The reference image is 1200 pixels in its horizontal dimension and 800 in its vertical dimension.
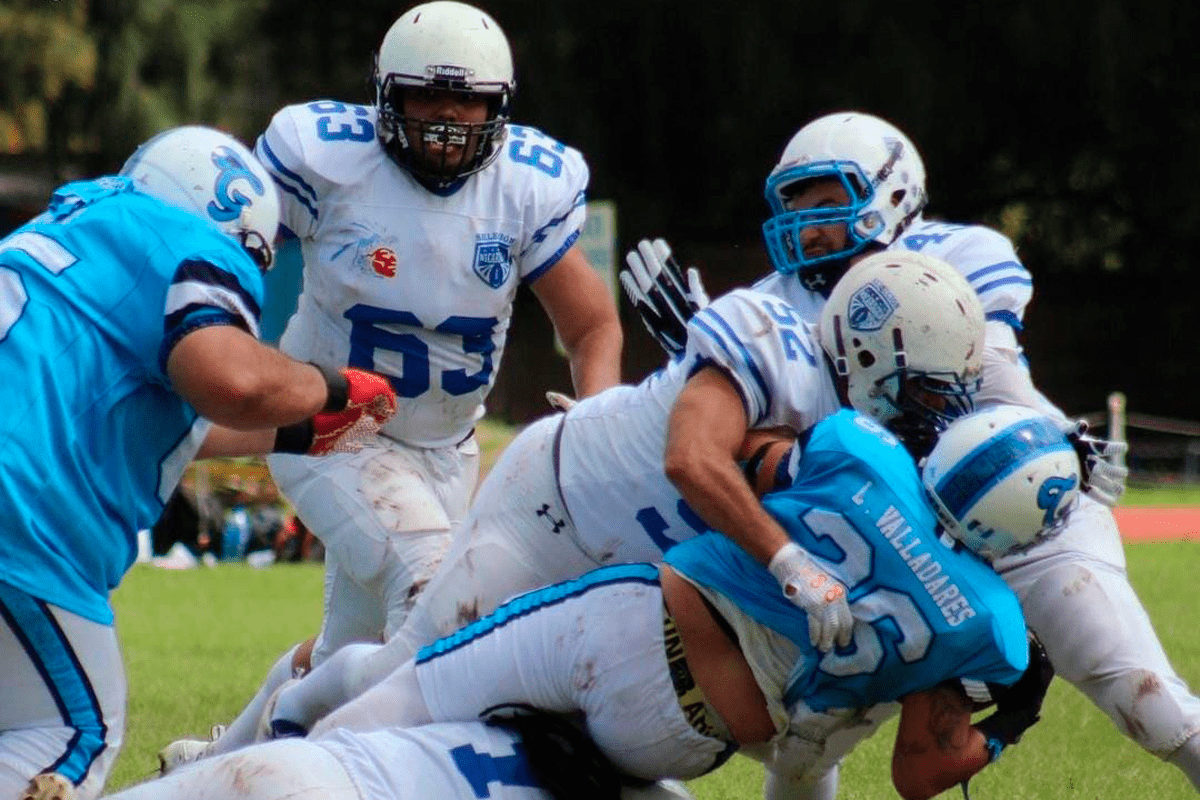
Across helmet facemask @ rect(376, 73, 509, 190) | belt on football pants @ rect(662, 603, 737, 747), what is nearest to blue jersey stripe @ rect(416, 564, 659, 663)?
belt on football pants @ rect(662, 603, 737, 747)

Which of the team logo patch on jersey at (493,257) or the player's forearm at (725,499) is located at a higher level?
the player's forearm at (725,499)

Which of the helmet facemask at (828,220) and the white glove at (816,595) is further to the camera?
the helmet facemask at (828,220)

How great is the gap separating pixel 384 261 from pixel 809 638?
2.09 metres

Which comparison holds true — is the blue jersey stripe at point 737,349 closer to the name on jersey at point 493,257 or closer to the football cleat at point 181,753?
the name on jersey at point 493,257

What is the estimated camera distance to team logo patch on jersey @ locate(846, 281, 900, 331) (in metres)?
4.00

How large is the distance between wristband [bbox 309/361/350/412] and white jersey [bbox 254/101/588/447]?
1.46 metres

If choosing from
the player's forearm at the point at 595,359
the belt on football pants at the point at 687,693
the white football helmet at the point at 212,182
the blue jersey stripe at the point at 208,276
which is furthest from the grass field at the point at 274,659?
the blue jersey stripe at the point at 208,276

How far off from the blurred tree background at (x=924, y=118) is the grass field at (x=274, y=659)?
9.71m

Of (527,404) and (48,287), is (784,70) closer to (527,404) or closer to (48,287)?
(527,404)

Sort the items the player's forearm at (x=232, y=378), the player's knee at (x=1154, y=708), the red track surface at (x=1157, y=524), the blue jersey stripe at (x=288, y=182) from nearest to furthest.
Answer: the player's forearm at (x=232, y=378)
the player's knee at (x=1154, y=708)
the blue jersey stripe at (x=288, y=182)
the red track surface at (x=1157, y=524)

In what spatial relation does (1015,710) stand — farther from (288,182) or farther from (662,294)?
(288,182)

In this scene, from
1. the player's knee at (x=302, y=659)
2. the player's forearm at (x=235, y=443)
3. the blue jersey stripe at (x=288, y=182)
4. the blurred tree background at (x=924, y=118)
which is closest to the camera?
the player's forearm at (x=235, y=443)

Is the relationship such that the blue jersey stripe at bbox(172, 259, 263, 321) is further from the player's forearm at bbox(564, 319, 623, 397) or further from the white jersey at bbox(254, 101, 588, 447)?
the player's forearm at bbox(564, 319, 623, 397)

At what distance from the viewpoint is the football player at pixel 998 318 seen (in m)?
4.52
